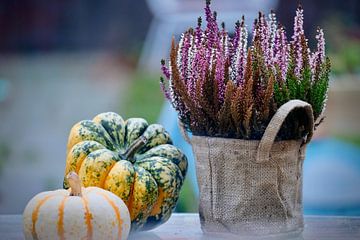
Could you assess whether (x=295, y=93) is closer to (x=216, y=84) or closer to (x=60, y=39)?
(x=216, y=84)

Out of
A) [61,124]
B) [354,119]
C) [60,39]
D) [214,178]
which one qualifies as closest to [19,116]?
[61,124]

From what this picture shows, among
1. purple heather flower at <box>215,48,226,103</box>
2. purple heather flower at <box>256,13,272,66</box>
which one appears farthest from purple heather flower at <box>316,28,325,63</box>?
purple heather flower at <box>215,48,226,103</box>

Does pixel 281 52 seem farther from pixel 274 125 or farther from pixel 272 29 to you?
pixel 274 125

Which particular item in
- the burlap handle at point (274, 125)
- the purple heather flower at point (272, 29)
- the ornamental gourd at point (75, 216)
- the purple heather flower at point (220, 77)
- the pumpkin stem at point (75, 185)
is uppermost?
the purple heather flower at point (272, 29)

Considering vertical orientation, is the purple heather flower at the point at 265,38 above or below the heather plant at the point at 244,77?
above

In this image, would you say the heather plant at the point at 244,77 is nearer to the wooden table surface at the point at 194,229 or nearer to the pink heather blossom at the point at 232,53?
the pink heather blossom at the point at 232,53

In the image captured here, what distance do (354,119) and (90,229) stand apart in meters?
1.63

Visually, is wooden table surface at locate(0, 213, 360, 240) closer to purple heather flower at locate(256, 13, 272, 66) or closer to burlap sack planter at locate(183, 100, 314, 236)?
burlap sack planter at locate(183, 100, 314, 236)

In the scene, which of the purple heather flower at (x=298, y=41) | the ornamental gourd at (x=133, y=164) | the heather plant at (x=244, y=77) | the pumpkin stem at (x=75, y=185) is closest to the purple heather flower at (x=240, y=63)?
the heather plant at (x=244, y=77)

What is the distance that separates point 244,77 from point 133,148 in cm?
30

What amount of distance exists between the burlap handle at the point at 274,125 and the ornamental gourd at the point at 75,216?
0.93 feet

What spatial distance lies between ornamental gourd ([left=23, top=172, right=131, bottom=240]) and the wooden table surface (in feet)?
0.62

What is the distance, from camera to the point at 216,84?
53.9 inches

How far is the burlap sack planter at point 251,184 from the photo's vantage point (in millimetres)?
1381
